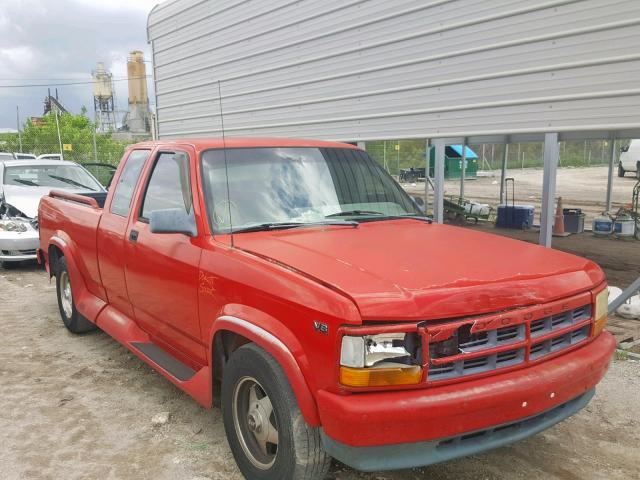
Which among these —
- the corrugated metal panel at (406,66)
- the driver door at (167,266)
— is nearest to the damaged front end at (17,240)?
the corrugated metal panel at (406,66)

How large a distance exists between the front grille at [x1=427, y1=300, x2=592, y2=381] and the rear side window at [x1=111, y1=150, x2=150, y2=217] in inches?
110

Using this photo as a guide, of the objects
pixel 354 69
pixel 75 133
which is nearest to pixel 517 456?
pixel 354 69

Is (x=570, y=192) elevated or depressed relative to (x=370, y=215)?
depressed

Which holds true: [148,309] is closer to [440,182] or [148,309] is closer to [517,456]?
[517,456]

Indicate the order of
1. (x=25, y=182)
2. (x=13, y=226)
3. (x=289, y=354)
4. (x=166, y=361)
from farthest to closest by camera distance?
1. (x=25, y=182)
2. (x=13, y=226)
3. (x=166, y=361)
4. (x=289, y=354)

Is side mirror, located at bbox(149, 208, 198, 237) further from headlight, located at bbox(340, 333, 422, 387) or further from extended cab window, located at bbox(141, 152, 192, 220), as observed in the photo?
headlight, located at bbox(340, 333, 422, 387)

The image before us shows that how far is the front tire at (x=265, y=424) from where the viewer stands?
2.49m

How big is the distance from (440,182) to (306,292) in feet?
21.0

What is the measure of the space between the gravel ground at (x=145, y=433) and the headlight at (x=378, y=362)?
0.99 meters

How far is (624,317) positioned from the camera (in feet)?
19.3

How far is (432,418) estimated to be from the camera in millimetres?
2260

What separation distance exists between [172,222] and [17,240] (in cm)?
638

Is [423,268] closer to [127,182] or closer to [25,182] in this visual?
[127,182]

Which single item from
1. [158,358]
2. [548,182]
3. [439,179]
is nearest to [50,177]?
[439,179]
